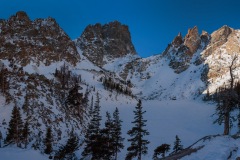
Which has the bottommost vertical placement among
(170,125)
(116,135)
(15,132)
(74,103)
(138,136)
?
(138,136)

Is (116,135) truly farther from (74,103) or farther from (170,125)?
(170,125)

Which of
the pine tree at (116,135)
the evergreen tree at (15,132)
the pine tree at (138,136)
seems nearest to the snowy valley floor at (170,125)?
the pine tree at (116,135)

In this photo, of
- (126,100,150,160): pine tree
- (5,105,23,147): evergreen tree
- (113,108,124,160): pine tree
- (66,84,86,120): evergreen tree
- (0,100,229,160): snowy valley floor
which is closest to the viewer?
(126,100,150,160): pine tree

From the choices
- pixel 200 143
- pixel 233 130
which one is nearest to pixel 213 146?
pixel 200 143

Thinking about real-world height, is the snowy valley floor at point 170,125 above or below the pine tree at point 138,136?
above

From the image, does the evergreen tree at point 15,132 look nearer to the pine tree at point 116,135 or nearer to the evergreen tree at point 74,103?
the pine tree at point 116,135

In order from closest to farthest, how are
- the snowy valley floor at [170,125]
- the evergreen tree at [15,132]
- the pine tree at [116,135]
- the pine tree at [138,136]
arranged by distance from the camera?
the pine tree at [138,136], the pine tree at [116,135], the evergreen tree at [15,132], the snowy valley floor at [170,125]

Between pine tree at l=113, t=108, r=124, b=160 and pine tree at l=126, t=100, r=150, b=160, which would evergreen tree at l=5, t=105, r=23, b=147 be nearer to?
pine tree at l=113, t=108, r=124, b=160

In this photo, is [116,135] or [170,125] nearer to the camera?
[116,135]

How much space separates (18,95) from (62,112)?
12.5 meters

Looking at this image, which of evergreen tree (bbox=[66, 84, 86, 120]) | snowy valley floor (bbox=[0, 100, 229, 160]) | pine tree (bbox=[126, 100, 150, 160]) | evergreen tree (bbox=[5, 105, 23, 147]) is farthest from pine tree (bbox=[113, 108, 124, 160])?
evergreen tree (bbox=[66, 84, 86, 120])

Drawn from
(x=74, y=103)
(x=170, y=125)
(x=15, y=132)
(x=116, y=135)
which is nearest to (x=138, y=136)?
(x=116, y=135)

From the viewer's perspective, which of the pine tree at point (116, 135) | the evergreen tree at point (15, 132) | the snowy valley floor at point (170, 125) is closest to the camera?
the pine tree at point (116, 135)

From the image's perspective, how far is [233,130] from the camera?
7919cm
